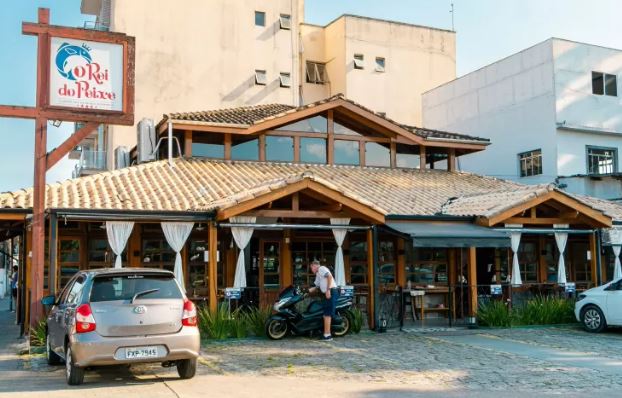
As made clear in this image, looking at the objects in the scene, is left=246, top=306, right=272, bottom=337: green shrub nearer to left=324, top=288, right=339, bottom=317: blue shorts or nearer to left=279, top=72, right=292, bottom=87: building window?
left=324, top=288, right=339, bottom=317: blue shorts

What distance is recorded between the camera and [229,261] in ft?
56.9

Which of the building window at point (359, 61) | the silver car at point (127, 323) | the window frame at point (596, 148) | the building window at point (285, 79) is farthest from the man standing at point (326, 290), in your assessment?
the building window at point (359, 61)

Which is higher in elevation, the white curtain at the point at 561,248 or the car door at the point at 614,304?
the white curtain at the point at 561,248

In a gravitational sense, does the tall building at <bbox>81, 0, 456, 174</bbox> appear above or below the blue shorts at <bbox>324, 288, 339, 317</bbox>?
above

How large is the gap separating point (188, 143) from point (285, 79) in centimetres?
1530

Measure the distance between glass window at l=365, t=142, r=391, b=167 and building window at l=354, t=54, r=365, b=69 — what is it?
55.5 ft

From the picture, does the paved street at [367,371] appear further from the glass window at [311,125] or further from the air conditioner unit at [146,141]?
the glass window at [311,125]

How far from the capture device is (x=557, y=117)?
27.5 meters

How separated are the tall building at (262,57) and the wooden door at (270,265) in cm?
1451

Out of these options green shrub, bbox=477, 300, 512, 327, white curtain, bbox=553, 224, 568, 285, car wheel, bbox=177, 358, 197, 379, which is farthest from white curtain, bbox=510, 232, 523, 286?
car wheel, bbox=177, 358, 197, 379

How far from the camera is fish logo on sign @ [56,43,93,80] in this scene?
43.6 ft

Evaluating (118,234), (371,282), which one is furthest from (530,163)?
(118,234)

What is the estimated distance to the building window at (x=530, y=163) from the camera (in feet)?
92.3

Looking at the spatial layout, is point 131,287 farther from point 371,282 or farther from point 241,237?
point 371,282
